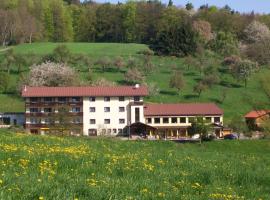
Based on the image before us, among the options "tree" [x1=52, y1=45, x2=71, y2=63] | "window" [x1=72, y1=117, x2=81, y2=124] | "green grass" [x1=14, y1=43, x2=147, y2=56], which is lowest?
"window" [x1=72, y1=117, x2=81, y2=124]

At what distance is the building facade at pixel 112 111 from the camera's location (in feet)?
265

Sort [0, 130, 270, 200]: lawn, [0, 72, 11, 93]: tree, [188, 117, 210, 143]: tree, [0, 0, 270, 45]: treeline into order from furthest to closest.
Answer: [0, 0, 270, 45]: treeline → [0, 72, 11, 93]: tree → [188, 117, 210, 143]: tree → [0, 130, 270, 200]: lawn

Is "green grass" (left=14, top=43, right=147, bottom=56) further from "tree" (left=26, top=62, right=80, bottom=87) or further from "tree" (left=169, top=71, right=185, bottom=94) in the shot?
"tree" (left=169, top=71, right=185, bottom=94)

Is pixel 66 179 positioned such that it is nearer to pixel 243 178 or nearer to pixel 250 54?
pixel 243 178

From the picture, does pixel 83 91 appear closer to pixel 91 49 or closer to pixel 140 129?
pixel 140 129

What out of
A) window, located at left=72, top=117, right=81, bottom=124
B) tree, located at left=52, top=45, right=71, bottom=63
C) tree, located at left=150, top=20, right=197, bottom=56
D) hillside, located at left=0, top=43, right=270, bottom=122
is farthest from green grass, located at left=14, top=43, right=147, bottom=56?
window, located at left=72, top=117, right=81, bottom=124

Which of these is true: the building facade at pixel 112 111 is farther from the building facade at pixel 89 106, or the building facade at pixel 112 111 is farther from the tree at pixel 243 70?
the tree at pixel 243 70

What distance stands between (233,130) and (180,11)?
8960 centimetres

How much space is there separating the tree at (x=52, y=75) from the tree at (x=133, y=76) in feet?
26.0

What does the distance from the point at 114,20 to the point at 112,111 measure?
3040 inches

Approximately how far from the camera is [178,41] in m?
122

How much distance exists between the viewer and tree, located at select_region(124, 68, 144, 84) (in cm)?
9575

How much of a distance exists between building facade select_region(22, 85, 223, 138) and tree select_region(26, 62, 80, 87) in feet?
32.2

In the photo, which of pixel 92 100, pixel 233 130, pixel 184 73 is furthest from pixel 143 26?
pixel 233 130
